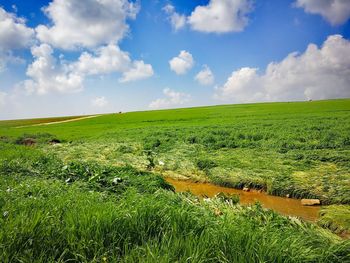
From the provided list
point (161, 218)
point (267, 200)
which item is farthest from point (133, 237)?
point (267, 200)

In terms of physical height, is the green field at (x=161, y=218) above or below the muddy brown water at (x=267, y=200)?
above

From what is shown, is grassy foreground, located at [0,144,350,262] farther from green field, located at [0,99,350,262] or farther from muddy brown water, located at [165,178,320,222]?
muddy brown water, located at [165,178,320,222]

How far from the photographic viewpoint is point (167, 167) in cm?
1309

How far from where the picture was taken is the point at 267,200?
898 cm

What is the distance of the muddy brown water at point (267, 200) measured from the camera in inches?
307

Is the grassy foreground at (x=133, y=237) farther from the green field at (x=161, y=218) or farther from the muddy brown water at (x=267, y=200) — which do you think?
the muddy brown water at (x=267, y=200)

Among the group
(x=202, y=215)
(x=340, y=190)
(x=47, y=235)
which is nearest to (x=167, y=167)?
(x=340, y=190)

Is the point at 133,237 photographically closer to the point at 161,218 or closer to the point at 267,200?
the point at 161,218

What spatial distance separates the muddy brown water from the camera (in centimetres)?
779

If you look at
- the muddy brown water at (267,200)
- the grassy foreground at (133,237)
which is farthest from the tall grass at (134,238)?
the muddy brown water at (267,200)

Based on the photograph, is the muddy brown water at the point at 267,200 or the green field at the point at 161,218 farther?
the muddy brown water at the point at 267,200

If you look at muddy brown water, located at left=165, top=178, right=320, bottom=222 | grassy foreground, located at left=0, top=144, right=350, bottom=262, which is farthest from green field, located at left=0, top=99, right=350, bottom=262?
muddy brown water, located at left=165, top=178, right=320, bottom=222

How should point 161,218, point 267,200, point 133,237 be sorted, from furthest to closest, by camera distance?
point 267,200 < point 161,218 < point 133,237

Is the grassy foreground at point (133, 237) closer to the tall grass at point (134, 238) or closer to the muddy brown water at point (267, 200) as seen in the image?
the tall grass at point (134, 238)
